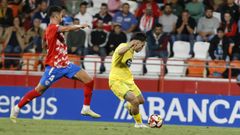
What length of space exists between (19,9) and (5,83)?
314 centimetres

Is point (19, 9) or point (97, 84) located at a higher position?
point (19, 9)

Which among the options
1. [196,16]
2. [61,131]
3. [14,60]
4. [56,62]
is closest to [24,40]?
[14,60]

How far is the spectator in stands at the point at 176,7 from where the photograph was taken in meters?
25.7

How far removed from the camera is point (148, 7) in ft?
83.6

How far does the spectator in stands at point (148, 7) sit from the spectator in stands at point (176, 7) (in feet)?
1.58

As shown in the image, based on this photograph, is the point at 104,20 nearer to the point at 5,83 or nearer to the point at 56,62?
the point at 5,83

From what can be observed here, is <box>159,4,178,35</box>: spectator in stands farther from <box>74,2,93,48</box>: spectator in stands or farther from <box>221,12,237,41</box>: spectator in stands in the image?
<box>74,2,93,48</box>: spectator in stands

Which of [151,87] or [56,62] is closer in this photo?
[56,62]

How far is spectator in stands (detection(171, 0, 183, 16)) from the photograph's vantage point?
84.4 feet

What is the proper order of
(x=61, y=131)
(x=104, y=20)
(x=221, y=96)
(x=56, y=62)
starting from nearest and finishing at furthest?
(x=61, y=131), (x=56, y=62), (x=221, y=96), (x=104, y=20)

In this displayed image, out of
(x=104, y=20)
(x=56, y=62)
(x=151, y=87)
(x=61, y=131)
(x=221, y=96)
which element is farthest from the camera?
(x=104, y=20)

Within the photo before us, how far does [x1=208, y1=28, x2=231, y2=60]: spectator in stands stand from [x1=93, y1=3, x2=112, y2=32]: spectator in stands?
332cm

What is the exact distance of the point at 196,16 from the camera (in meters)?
25.7

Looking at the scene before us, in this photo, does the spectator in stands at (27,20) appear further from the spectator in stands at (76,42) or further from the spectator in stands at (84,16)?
the spectator in stands at (76,42)
